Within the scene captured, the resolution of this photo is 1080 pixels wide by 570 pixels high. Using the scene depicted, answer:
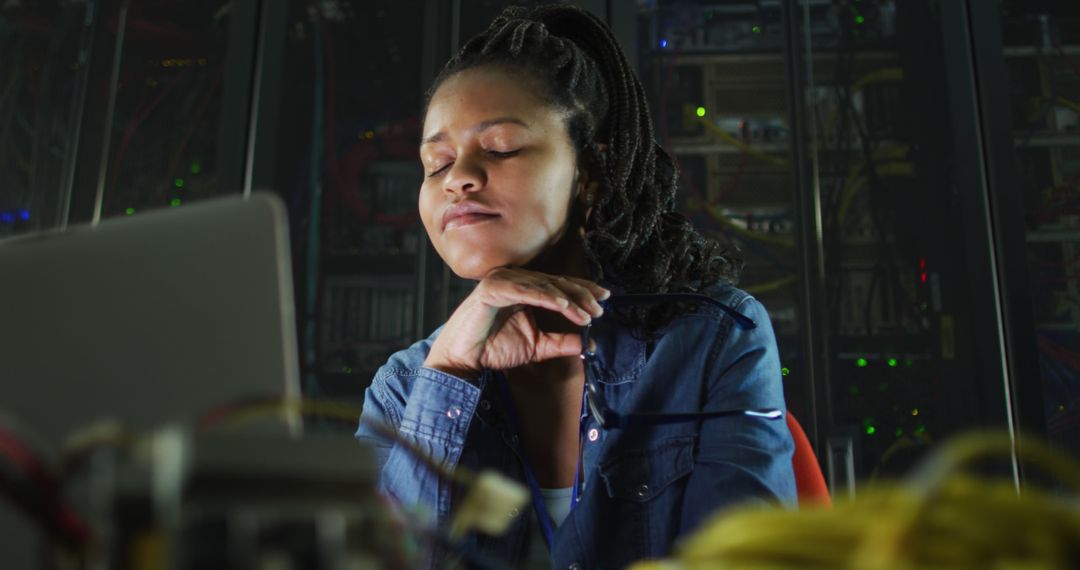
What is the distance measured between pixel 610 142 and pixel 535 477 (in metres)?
0.61

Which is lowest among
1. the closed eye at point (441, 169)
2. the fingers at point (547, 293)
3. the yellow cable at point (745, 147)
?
A: the fingers at point (547, 293)

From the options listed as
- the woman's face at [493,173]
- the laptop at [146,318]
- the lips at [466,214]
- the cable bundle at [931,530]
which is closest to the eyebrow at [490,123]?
the woman's face at [493,173]

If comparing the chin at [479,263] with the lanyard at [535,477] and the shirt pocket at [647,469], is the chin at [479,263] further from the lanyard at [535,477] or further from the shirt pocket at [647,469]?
the shirt pocket at [647,469]

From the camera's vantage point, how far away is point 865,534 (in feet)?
0.93

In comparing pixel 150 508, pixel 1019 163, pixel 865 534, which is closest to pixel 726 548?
pixel 865 534

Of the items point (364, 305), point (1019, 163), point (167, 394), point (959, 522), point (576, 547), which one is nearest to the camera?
point (959, 522)

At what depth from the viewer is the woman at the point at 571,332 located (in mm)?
1218

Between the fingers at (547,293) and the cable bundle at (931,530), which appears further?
the fingers at (547,293)

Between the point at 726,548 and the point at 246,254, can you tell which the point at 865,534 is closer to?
the point at 726,548

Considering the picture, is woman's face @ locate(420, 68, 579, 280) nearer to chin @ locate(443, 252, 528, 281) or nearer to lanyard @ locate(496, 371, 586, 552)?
chin @ locate(443, 252, 528, 281)

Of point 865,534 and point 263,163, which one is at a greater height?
point 263,163

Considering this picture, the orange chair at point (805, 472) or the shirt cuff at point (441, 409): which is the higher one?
the shirt cuff at point (441, 409)

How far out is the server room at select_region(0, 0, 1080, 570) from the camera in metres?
0.30

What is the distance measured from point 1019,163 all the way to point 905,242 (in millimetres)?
388
